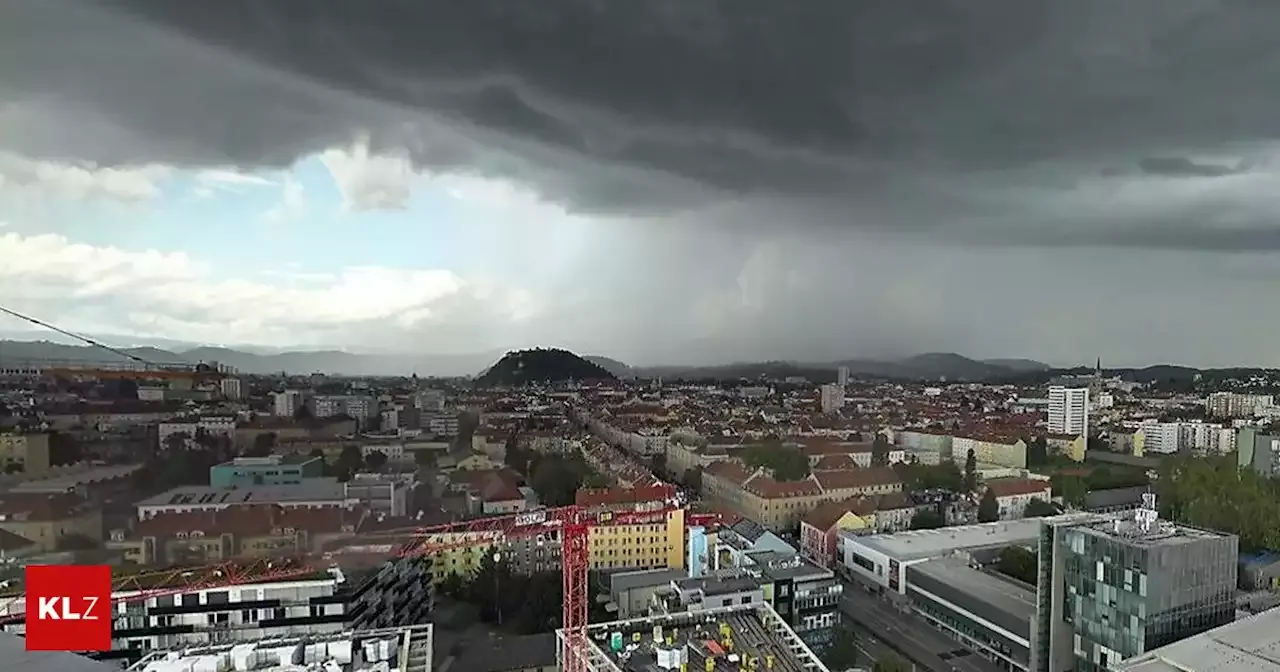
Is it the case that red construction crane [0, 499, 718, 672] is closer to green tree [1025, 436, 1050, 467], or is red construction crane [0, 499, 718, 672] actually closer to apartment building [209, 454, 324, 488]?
apartment building [209, 454, 324, 488]

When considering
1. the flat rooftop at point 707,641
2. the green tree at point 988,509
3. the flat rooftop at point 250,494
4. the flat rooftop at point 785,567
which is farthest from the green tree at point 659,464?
the flat rooftop at point 707,641

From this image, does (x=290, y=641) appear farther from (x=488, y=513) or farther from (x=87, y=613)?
(x=488, y=513)

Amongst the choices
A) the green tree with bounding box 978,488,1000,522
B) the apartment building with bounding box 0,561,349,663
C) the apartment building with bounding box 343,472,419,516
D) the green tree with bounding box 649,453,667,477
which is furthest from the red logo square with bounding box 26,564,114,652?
the green tree with bounding box 978,488,1000,522

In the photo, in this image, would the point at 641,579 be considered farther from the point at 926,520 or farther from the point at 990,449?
the point at 990,449

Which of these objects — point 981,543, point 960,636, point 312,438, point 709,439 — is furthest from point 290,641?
point 709,439

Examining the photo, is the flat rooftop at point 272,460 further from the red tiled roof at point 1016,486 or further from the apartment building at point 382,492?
the red tiled roof at point 1016,486

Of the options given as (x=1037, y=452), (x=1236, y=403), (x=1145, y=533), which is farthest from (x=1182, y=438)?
(x=1145, y=533)
